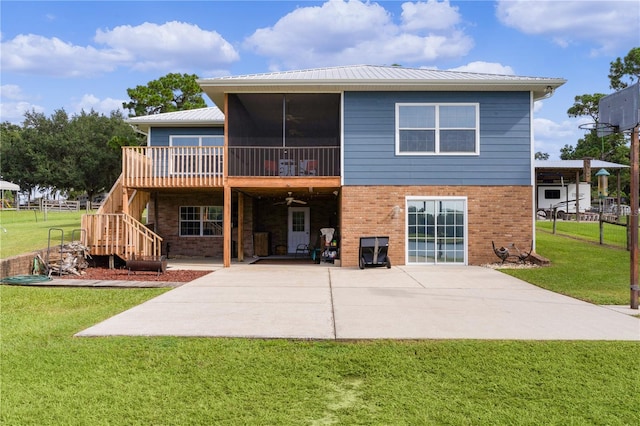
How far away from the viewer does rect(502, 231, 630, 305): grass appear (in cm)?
873

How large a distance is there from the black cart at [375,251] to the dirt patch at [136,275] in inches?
175

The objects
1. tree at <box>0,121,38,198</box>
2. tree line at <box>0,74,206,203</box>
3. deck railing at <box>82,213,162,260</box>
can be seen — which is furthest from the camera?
tree at <box>0,121,38,198</box>

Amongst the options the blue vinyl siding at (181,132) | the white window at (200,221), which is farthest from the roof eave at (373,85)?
the white window at (200,221)

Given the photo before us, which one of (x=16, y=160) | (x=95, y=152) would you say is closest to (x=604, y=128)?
(x=95, y=152)

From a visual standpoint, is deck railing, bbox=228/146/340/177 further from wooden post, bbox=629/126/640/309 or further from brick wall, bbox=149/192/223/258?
wooden post, bbox=629/126/640/309

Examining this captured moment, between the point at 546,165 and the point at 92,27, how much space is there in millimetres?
25620

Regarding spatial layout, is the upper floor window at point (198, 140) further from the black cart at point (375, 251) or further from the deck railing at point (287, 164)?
the black cart at point (375, 251)

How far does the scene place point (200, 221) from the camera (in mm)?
17672

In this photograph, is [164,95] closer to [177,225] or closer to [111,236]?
[177,225]

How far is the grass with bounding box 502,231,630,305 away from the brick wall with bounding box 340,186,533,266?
1.57m

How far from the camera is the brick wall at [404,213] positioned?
44.8 feet

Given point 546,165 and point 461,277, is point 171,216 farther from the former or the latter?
point 546,165

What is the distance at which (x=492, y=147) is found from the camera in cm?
1370

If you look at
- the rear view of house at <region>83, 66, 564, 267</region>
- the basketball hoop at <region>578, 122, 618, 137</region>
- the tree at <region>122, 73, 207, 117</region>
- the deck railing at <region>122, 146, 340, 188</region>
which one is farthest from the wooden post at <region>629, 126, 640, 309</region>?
the tree at <region>122, 73, 207, 117</region>
